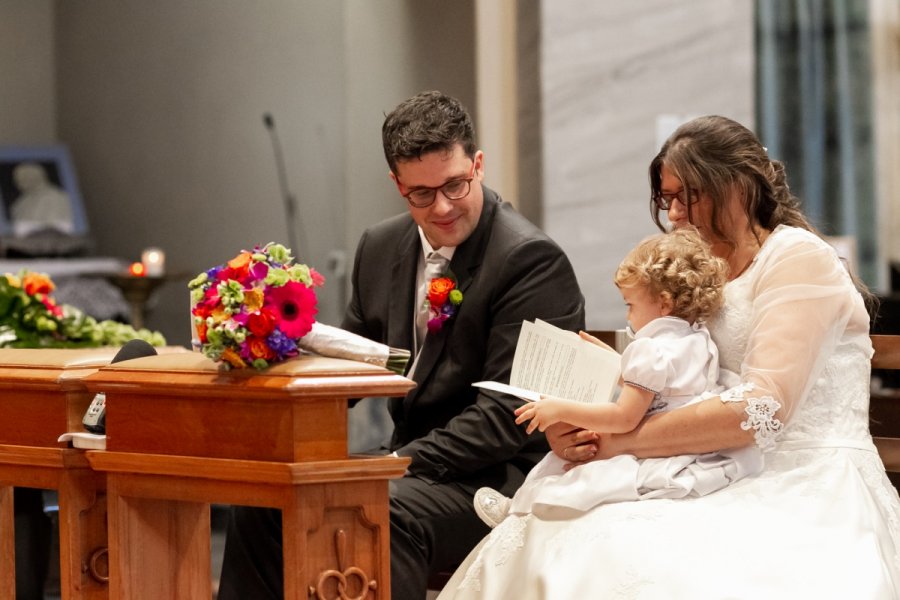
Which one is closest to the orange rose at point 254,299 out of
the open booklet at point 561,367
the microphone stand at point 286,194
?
the open booklet at point 561,367

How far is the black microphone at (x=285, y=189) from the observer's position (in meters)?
8.92

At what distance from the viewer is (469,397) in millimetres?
3340

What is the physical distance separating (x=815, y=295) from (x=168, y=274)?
5842mm

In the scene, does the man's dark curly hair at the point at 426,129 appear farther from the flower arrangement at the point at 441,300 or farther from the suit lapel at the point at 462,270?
the flower arrangement at the point at 441,300

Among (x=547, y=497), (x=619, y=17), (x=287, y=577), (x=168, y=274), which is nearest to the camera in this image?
(x=287, y=577)

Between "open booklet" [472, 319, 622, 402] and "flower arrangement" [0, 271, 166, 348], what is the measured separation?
80.7 inches

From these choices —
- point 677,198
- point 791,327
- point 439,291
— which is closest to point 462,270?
point 439,291

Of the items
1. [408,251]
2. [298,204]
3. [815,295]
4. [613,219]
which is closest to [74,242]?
[298,204]

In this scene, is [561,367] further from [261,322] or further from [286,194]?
[286,194]

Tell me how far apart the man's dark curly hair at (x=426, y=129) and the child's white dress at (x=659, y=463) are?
2.89 feet

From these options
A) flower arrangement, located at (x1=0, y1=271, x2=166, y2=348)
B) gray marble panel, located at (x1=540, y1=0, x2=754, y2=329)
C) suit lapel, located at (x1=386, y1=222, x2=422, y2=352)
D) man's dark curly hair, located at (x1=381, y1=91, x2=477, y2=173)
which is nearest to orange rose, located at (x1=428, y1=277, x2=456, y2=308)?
suit lapel, located at (x1=386, y1=222, x2=422, y2=352)

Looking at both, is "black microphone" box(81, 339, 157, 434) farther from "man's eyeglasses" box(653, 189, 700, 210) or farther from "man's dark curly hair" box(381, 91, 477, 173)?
"man's eyeglasses" box(653, 189, 700, 210)

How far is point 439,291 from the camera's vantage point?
3.29m

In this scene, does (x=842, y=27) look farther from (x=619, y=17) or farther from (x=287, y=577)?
(x=287, y=577)
